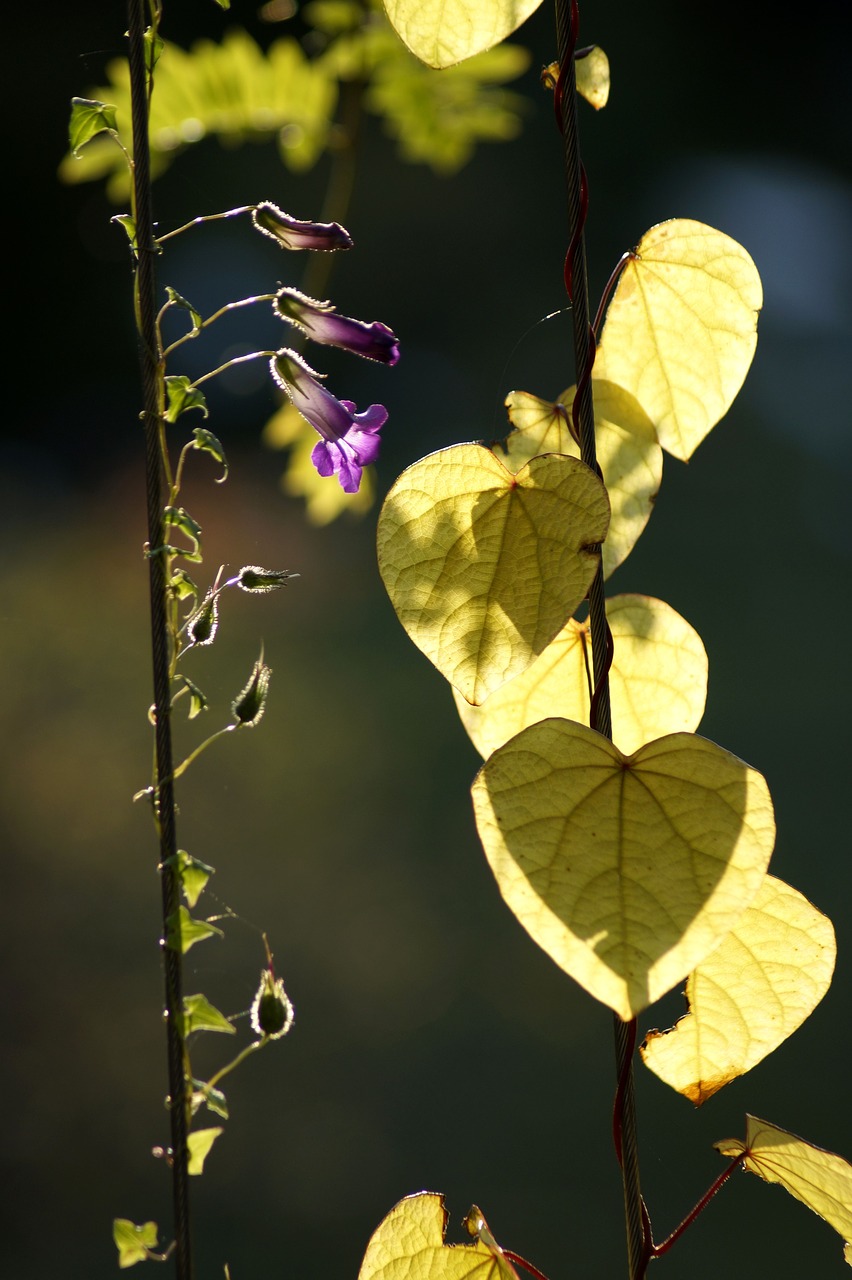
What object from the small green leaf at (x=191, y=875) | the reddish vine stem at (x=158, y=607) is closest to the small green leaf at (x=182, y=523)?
the reddish vine stem at (x=158, y=607)

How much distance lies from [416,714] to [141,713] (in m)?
0.69

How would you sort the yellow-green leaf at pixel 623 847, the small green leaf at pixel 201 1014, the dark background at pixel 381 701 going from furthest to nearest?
the dark background at pixel 381 701
the small green leaf at pixel 201 1014
the yellow-green leaf at pixel 623 847

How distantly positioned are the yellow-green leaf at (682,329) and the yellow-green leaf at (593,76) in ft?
0.18

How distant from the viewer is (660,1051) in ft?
1.39

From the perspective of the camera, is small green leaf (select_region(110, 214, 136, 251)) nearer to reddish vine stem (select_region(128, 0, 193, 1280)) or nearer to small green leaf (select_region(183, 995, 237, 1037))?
reddish vine stem (select_region(128, 0, 193, 1280))

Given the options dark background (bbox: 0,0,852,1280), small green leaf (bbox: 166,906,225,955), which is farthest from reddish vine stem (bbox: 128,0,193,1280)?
dark background (bbox: 0,0,852,1280)

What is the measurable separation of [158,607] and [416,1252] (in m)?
0.27

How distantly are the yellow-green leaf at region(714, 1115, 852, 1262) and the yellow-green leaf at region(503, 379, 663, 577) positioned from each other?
0.75ft

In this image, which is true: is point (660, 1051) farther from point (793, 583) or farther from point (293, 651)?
point (793, 583)

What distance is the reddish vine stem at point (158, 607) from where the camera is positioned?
0.40 metres

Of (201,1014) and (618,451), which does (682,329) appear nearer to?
(618,451)

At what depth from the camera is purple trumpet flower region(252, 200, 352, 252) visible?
0.45 meters

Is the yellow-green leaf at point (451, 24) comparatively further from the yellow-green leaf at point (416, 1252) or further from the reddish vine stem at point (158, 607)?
the yellow-green leaf at point (416, 1252)

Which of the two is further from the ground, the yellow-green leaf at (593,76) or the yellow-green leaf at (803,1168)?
the yellow-green leaf at (593,76)
